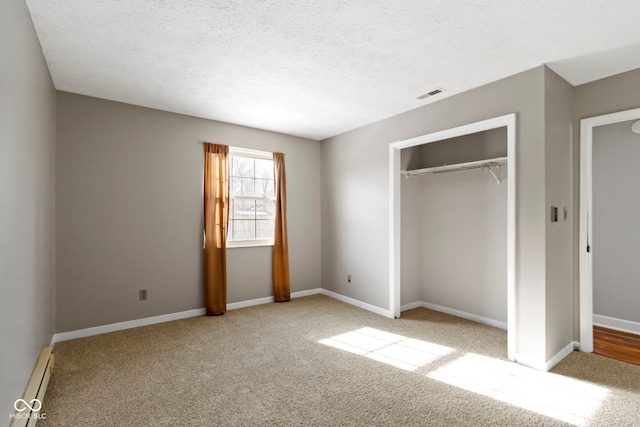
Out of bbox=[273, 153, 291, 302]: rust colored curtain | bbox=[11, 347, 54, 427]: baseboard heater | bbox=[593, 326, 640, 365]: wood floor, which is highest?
bbox=[273, 153, 291, 302]: rust colored curtain

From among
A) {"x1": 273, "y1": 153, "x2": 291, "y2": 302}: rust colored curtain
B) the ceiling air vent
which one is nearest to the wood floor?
the ceiling air vent

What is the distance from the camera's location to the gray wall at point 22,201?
161 centimetres

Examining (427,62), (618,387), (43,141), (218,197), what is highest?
(427,62)

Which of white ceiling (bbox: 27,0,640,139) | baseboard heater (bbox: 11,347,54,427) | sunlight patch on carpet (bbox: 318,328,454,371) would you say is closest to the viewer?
baseboard heater (bbox: 11,347,54,427)

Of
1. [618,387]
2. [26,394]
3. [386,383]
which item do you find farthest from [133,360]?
[618,387]

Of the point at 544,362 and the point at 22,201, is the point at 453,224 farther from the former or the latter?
the point at 22,201

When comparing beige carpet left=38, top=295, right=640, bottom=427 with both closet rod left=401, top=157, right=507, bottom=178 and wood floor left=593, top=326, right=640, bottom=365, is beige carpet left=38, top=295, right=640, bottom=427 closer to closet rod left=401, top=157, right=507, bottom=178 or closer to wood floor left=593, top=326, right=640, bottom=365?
wood floor left=593, top=326, right=640, bottom=365

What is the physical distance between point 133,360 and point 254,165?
2.91 meters

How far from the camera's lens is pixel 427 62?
2.71 m

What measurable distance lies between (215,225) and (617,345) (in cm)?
465

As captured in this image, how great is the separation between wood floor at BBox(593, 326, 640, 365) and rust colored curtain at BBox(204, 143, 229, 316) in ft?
13.7

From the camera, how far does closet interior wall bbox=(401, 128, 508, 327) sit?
3797 mm

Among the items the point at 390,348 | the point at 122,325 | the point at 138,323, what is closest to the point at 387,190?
the point at 390,348

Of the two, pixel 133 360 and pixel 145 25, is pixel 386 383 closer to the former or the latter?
pixel 133 360
